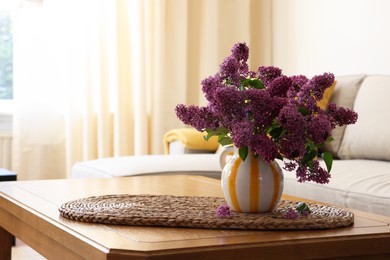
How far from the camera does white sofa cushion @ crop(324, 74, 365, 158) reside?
11.0ft

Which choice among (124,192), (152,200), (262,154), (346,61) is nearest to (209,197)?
(152,200)

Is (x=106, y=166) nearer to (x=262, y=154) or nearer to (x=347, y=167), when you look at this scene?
(x=347, y=167)

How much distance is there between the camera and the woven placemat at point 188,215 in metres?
1.40

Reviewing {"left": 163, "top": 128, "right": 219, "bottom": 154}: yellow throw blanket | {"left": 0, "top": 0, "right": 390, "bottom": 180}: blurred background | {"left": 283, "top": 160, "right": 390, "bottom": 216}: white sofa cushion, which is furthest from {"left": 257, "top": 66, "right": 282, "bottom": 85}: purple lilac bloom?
{"left": 0, "top": 0, "right": 390, "bottom": 180}: blurred background

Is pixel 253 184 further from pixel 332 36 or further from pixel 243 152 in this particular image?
pixel 332 36

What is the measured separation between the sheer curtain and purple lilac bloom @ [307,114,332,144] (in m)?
3.10

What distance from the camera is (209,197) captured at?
185cm

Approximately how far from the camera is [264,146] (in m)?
1.40

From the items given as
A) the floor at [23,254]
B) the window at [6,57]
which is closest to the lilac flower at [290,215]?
the floor at [23,254]

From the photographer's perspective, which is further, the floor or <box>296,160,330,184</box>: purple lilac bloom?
Result: the floor

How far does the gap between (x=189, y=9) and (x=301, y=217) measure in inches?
132

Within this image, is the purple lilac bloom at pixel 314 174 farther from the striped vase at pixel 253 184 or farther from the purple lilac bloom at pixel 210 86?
the purple lilac bloom at pixel 210 86

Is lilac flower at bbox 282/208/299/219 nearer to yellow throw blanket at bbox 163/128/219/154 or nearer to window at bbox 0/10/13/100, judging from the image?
yellow throw blanket at bbox 163/128/219/154

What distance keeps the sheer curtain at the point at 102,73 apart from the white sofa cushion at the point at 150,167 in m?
1.23
